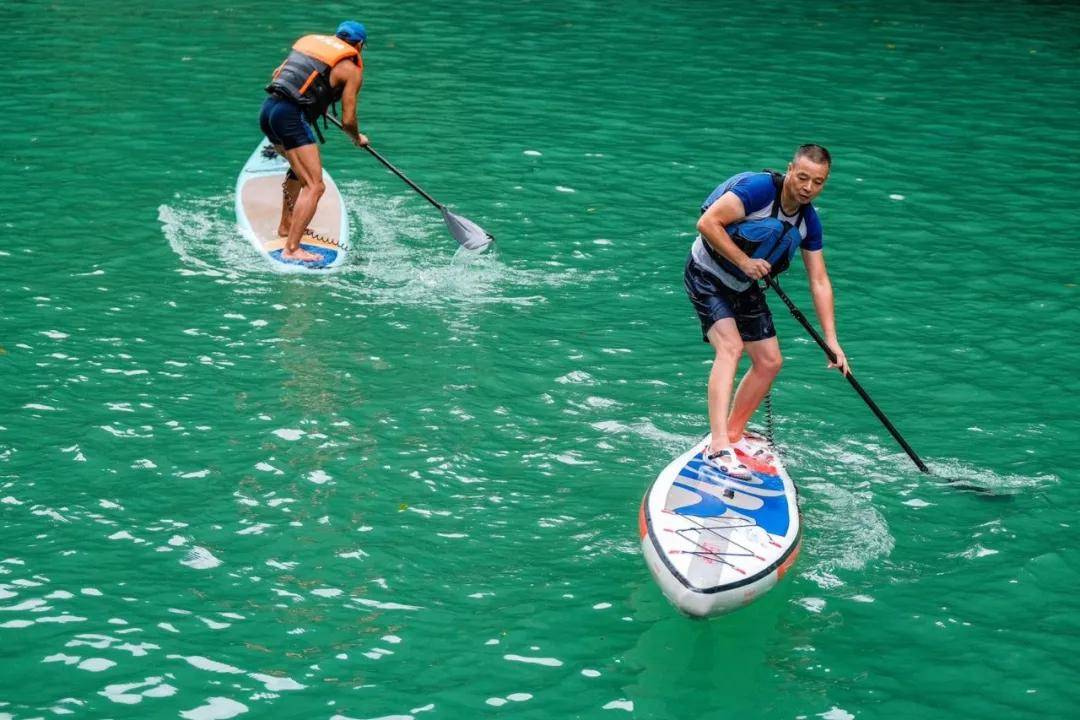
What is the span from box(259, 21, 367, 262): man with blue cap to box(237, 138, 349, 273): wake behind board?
0.14 meters

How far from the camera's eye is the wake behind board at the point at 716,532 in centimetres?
640

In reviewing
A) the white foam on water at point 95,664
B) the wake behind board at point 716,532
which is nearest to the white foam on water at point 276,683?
the white foam on water at point 95,664

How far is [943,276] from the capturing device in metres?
11.9

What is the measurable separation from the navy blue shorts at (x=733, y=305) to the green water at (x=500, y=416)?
1.11m

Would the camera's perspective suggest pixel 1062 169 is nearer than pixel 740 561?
No

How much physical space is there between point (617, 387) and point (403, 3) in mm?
16687

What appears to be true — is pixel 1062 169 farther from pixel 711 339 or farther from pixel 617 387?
pixel 711 339

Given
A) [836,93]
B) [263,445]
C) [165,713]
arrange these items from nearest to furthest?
1. [165,713]
2. [263,445]
3. [836,93]

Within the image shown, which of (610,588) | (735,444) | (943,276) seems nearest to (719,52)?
(943,276)

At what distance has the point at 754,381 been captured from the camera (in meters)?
7.76

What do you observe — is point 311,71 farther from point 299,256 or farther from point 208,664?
point 208,664

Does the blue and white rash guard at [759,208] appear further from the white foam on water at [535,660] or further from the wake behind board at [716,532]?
the white foam on water at [535,660]

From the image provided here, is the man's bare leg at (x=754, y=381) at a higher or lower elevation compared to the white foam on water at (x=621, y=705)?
higher

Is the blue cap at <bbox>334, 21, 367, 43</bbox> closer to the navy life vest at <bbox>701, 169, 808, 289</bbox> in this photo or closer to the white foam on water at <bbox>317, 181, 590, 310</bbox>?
the white foam on water at <bbox>317, 181, 590, 310</bbox>
